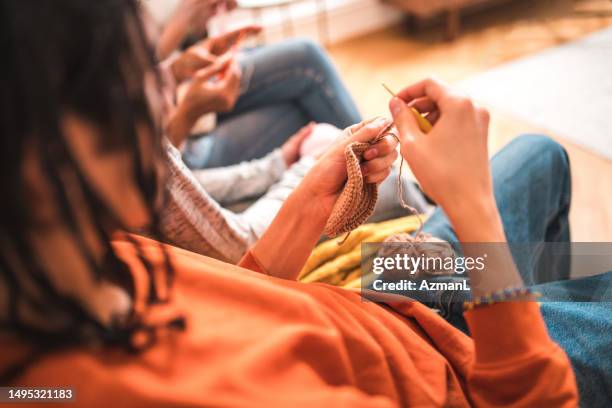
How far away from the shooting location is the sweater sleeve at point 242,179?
3.51 feet

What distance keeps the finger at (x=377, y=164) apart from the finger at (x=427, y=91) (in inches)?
3.2

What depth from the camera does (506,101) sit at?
6.29 ft

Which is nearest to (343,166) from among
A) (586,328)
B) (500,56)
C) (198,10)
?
(586,328)

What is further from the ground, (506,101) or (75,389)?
(75,389)

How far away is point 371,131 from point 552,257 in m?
0.53

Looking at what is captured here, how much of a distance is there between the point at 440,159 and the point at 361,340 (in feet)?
0.75

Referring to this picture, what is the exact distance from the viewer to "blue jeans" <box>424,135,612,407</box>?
2.03 ft

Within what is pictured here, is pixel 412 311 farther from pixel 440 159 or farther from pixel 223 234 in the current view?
pixel 223 234

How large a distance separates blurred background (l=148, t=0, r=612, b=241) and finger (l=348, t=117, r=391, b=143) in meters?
0.98

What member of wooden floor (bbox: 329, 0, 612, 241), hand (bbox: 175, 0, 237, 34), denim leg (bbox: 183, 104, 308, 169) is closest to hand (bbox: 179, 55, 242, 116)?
denim leg (bbox: 183, 104, 308, 169)

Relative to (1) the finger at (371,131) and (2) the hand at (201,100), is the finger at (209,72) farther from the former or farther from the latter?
(1) the finger at (371,131)

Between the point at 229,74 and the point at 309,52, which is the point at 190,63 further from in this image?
the point at 309,52

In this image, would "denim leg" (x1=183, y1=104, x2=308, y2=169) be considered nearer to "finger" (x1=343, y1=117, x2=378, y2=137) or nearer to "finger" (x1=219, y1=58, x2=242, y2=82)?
"finger" (x1=219, y1=58, x2=242, y2=82)

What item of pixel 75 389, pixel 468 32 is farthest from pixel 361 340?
pixel 468 32
